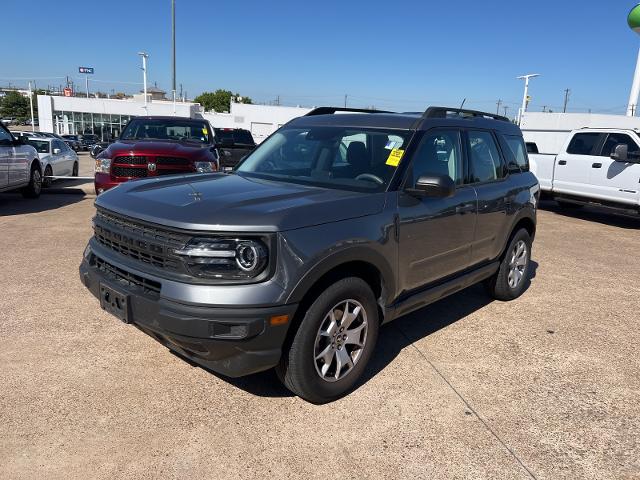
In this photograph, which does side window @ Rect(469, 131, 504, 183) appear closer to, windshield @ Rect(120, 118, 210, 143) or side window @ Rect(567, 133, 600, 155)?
windshield @ Rect(120, 118, 210, 143)

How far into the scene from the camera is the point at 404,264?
362 centimetres

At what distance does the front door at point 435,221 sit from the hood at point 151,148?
16.0 ft

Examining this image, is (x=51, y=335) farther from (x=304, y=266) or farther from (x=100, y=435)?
(x=304, y=266)

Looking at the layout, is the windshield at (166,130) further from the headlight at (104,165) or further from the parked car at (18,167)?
the parked car at (18,167)

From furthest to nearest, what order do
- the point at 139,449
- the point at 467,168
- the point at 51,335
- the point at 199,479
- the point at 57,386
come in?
the point at 467,168 → the point at 51,335 → the point at 57,386 → the point at 139,449 → the point at 199,479

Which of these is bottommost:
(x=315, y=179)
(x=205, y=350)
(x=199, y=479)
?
(x=199, y=479)

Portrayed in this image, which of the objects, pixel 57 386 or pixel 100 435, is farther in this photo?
pixel 57 386

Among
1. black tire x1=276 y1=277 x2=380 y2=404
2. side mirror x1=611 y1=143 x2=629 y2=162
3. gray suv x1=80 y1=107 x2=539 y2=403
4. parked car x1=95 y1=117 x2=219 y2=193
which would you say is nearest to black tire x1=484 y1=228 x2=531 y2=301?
gray suv x1=80 y1=107 x2=539 y2=403

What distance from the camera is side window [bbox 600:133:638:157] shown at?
10.8 meters

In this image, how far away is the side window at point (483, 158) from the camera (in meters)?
4.54

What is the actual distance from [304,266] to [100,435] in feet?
4.97

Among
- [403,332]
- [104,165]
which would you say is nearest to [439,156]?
[403,332]

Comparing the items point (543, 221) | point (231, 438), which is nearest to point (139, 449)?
point (231, 438)

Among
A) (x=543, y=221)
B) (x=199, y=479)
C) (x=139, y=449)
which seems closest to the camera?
(x=199, y=479)
